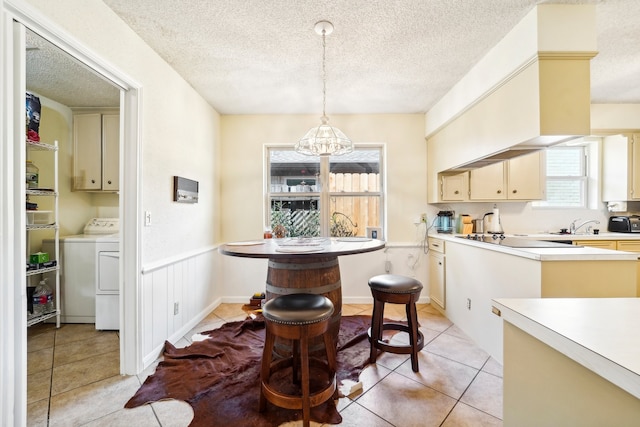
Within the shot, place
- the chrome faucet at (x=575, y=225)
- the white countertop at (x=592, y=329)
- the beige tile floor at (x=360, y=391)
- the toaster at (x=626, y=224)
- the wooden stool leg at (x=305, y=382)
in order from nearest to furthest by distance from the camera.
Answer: the white countertop at (x=592, y=329)
the wooden stool leg at (x=305, y=382)
the beige tile floor at (x=360, y=391)
the toaster at (x=626, y=224)
the chrome faucet at (x=575, y=225)

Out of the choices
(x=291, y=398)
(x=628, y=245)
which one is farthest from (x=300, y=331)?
(x=628, y=245)

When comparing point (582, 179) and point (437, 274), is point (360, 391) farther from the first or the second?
point (582, 179)

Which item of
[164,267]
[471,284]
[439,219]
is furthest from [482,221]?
[164,267]

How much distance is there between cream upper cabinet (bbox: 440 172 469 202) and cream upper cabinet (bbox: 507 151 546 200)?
0.50 metres

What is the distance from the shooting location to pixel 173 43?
2102 millimetres

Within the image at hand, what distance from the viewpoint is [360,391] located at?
1719mm

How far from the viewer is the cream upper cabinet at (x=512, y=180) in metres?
3.17

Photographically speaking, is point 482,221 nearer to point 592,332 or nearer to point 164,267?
point 592,332

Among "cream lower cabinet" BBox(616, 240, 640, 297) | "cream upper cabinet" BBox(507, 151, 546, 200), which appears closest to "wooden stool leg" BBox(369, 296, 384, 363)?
"cream upper cabinet" BBox(507, 151, 546, 200)

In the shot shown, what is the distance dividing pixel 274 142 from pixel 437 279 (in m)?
2.72

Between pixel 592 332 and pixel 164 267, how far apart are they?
258cm

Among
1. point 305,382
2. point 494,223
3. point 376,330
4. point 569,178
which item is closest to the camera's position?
point 305,382

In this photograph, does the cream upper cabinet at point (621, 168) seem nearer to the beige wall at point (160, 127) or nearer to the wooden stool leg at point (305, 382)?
the wooden stool leg at point (305, 382)

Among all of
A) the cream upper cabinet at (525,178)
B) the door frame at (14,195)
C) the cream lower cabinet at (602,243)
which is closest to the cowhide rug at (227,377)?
the door frame at (14,195)
